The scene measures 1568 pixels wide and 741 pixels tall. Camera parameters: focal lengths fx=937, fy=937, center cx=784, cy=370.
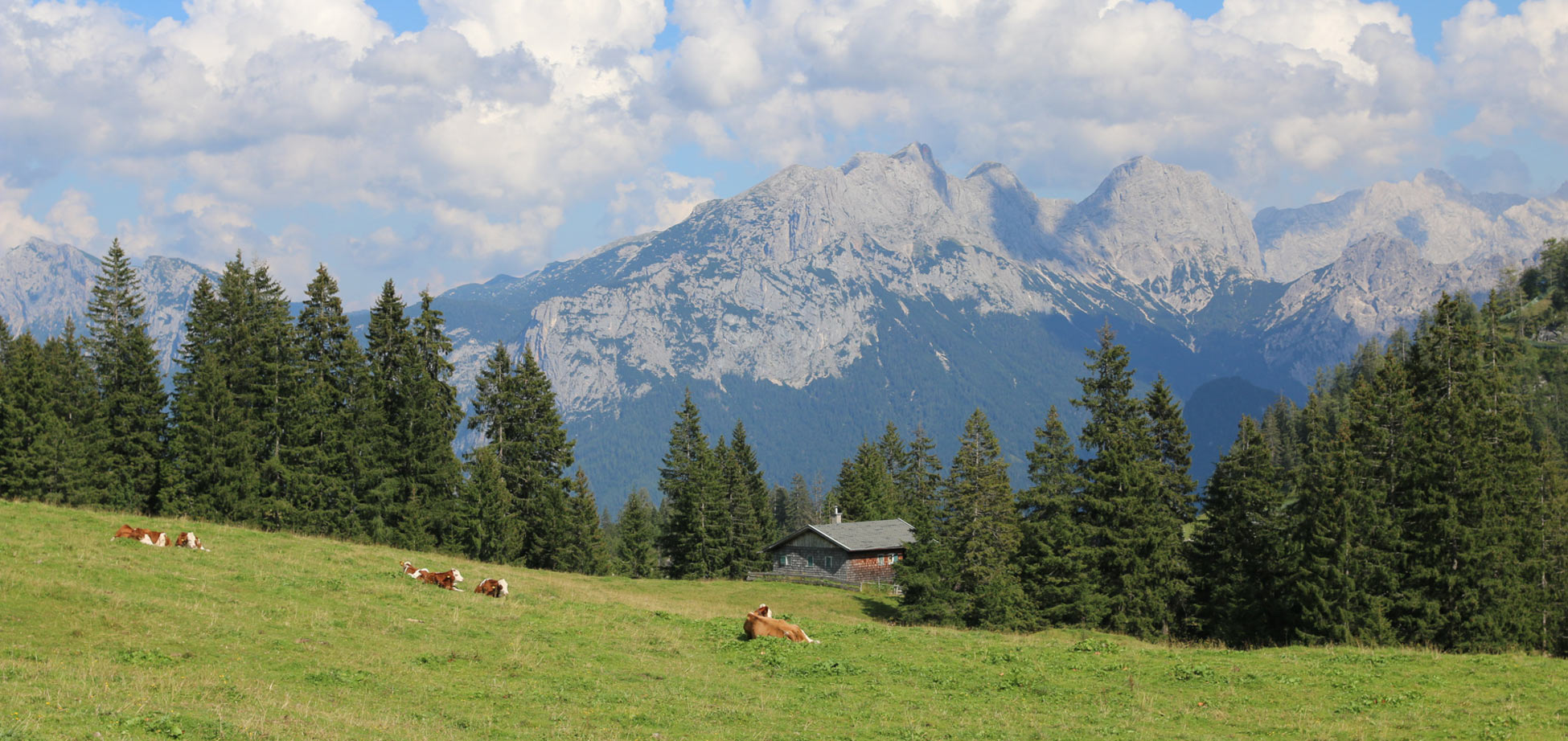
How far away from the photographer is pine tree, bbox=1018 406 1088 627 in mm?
54000

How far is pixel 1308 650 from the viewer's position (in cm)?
2759

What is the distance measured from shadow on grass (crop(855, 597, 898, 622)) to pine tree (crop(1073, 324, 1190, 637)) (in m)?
13.5

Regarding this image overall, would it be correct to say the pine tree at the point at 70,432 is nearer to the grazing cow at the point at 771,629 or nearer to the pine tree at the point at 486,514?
the pine tree at the point at 486,514

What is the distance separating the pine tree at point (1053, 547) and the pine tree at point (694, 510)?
34824mm

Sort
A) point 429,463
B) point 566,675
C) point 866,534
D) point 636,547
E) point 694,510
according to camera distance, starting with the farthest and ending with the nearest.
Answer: point 636,547, point 694,510, point 866,534, point 429,463, point 566,675

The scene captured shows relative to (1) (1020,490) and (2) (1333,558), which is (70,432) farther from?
(2) (1333,558)

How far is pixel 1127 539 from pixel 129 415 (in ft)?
197

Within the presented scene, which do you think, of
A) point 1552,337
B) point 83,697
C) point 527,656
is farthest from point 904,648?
point 1552,337

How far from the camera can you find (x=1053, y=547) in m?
55.6

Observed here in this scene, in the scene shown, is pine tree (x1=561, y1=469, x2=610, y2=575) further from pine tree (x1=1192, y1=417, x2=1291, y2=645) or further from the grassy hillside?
pine tree (x1=1192, y1=417, x2=1291, y2=645)

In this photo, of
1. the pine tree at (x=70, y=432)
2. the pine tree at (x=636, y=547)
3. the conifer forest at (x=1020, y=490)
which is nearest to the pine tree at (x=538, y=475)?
the conifer forest at (x=1020, y=490)

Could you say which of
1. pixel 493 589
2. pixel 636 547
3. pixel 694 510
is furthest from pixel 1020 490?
pixel 636 547

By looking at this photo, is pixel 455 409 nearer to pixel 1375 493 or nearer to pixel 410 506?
pixel 410 506

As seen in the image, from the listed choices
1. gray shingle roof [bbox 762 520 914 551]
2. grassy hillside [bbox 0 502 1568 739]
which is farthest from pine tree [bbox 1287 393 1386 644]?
gray shingle roof [bbox 762 520 914 551]
